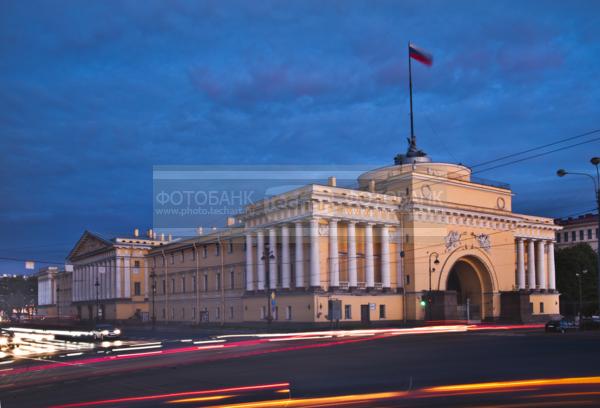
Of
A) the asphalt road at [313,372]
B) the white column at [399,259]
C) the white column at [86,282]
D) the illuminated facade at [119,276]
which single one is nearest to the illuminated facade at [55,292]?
the white column at [86,282]

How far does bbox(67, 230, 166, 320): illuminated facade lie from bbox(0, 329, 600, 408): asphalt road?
70700 mm

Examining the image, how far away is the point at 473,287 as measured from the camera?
6812cm

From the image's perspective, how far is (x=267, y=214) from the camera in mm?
60000

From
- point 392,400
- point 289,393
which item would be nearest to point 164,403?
point 289,393

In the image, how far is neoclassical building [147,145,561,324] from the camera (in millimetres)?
55500

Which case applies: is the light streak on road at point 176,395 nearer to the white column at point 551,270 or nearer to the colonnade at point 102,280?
the white column at point 551,270

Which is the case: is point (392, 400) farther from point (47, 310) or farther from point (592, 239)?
point (47, 310)

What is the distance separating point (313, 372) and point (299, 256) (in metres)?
35.9

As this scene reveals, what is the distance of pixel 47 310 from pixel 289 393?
139 metres

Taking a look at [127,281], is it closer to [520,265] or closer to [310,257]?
Result: [310,257]

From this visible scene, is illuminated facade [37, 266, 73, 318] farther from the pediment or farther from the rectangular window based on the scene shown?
the rectangular window

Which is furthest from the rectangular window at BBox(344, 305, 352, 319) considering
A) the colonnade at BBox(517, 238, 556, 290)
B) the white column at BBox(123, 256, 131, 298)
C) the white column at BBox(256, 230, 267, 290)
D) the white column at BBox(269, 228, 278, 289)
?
the white column at BBox(123, 256, 131, 298)

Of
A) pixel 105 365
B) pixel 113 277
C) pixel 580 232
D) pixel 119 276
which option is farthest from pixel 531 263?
pixel 113 277

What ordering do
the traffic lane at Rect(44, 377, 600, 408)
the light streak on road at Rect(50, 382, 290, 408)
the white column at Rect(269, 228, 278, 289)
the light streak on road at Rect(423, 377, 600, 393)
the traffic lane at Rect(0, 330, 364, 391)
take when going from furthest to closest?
the white column at Rect(269, 228, 278, 289)
the traffic lane at Rect(0, 330, 364, 391)
the light streak on road at Rect(50, 382, 290, 408)
the light streak on road at Rect(423, 377, 600, 393)
the traffic lane at Rect(44, 377, 600, 408)
